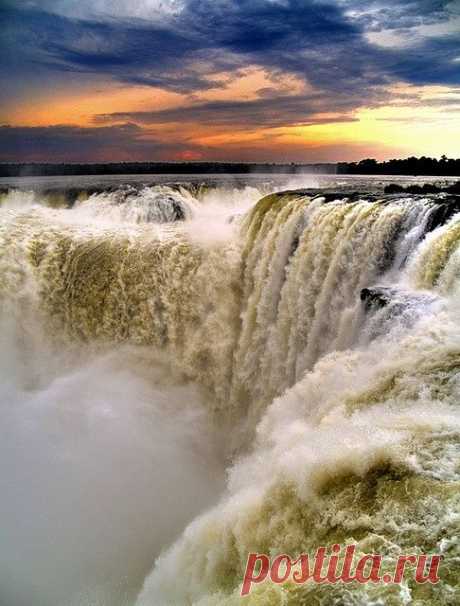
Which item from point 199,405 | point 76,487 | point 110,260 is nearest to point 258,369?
point 199,405

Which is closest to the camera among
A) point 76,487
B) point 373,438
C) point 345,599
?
point 345,599

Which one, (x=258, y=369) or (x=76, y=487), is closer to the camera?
(x=76, y=487)

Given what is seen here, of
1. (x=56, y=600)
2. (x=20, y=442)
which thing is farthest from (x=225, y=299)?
(x=56, y=600)

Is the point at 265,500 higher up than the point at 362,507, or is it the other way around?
the point at 362,507

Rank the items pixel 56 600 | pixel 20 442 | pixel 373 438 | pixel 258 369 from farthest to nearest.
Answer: pixel 258 369
pixel 20 442
pixel 56 600
pixel 373 438

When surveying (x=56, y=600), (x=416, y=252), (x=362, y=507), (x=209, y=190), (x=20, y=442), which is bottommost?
(x=56, y=600)

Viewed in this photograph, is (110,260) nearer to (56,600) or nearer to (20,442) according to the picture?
(20,442)
